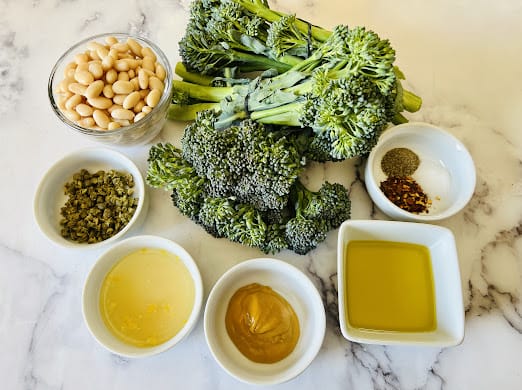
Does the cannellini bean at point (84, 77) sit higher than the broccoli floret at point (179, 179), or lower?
higher

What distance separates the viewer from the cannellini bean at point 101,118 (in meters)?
1.45

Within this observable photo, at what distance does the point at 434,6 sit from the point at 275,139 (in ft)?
2.99

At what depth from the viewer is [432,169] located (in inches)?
62.8

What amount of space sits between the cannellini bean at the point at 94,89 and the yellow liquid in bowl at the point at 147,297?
479mm

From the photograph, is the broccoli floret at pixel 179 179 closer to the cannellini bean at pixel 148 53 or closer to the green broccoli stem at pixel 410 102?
the cannellini bean at pixel 148 53

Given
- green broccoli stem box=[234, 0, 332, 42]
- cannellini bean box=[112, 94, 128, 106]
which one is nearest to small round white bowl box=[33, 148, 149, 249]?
cannellini bean box=[112, 94, 128, 106]

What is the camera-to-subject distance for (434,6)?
5.98ft

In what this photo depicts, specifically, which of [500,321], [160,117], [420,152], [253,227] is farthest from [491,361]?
[160,117]

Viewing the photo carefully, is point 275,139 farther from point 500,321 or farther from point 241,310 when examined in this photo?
point 500,321

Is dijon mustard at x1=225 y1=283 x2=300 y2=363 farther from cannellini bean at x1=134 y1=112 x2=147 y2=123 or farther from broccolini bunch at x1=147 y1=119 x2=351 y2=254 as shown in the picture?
cannellini bean at x1=134 y1=112 x2=147 y2=123

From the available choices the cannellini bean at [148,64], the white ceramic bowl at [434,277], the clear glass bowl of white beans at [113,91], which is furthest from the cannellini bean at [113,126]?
the white ceramic bowl at [434,277]

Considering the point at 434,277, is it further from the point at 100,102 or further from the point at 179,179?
the point at 100,102

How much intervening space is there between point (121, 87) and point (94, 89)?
77mm

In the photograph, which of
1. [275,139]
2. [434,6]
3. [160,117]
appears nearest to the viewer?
[275,139]
